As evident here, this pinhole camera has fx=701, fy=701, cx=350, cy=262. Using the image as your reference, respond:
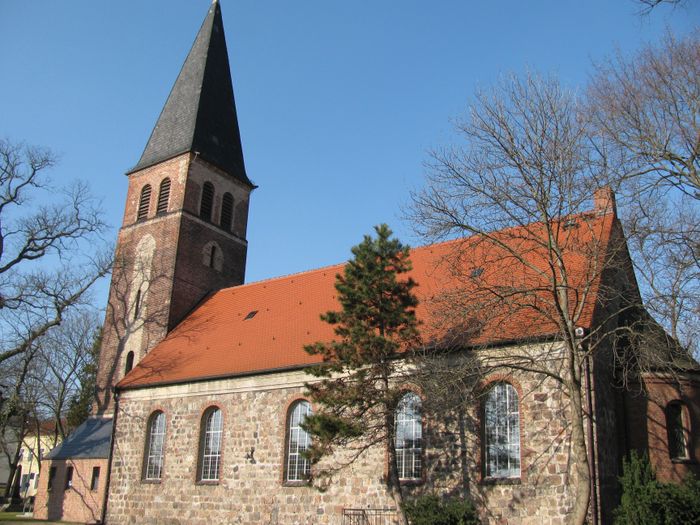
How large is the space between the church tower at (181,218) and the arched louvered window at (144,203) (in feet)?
0.16

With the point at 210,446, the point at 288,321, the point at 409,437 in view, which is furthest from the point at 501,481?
the point at 288,321

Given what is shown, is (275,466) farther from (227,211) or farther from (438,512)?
(227,211)

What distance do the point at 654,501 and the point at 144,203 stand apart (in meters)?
23.2

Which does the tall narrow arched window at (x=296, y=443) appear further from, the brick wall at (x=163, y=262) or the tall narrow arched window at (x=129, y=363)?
the tall narrow arched window at (x=129, y=363)

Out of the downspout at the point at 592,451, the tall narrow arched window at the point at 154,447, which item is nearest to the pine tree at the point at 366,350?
the downspout at the point at 592,451

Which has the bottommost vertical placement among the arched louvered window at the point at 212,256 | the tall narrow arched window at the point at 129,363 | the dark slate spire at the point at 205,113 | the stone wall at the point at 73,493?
the stone wall at the point at 73,493

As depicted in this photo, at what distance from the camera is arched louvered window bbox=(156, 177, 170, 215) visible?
29.0 metres

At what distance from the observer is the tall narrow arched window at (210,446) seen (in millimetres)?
21078

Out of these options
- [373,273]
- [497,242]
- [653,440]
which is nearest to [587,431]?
[653,440]

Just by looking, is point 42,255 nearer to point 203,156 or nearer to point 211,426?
point 203,156

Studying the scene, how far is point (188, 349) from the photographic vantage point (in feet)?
80.5

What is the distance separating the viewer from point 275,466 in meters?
19.5

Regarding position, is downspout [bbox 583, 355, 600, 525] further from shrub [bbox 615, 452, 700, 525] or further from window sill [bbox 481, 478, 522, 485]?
window sill [bbox 481, 478, 522, 485]

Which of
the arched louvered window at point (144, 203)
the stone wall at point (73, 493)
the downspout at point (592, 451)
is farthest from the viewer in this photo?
the arched louvered window at point (144, 203)
